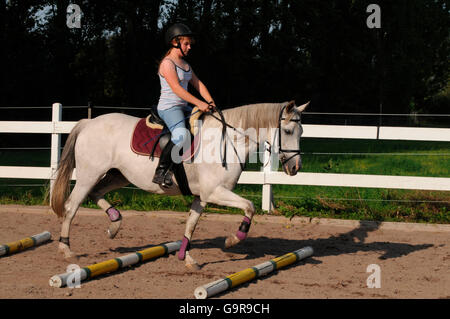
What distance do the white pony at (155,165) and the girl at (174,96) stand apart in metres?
0.22

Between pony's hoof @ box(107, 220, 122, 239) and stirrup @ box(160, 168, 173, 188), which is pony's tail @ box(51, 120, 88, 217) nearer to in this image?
pony's hoof @ box(107, 220, 122, 239)

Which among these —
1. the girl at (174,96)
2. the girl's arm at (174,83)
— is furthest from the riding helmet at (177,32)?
the girl's arm at (174,83)

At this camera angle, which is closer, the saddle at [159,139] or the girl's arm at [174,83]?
the girl's arm at [174,83]

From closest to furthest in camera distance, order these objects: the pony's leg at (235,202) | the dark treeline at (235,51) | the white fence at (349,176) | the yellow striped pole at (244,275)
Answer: the yellow striped pole at (244,275) < the pony's leg at (235,202) < the white fence at (349,176) < the dark treeline at (235,51)

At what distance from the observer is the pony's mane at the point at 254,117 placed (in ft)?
20.3

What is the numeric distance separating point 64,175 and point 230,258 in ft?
8.20

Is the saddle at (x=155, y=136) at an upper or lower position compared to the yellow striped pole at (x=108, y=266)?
upper

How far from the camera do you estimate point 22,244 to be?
22.9ft

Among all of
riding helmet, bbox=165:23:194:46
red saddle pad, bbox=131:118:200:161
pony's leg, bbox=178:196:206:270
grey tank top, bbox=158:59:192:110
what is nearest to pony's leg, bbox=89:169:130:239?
red saddle pad, bbox=131:118:200:161

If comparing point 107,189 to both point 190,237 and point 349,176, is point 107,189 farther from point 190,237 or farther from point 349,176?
point 349,176

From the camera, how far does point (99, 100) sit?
30.5 meters

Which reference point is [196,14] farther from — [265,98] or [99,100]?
[265,98]

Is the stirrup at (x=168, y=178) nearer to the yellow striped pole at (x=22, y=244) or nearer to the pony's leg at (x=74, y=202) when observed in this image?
the pony's leg at (x=74, y=202)

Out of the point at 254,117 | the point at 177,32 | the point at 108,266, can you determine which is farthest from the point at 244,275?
the point at 177,32
